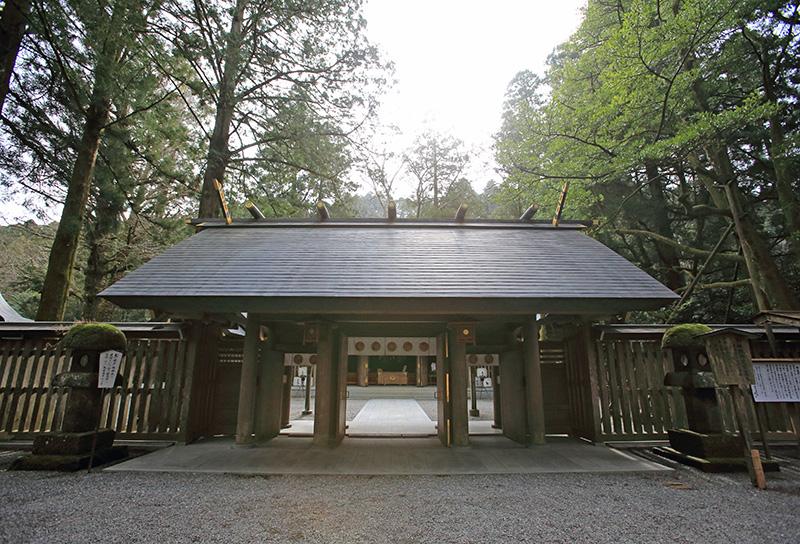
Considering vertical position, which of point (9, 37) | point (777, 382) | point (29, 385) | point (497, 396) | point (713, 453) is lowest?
point (713, 453)

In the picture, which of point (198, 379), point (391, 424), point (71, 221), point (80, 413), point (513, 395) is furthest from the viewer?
point (391, 424)

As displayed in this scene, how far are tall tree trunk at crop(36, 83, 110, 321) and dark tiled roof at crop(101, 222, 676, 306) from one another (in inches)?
120

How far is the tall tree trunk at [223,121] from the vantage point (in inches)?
343

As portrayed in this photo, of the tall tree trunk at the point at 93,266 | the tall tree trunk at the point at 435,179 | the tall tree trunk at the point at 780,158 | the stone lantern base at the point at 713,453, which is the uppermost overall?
the tall tree trunk at the point at 435,179

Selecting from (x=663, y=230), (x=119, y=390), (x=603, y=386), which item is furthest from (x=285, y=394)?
(x=663, y=230)

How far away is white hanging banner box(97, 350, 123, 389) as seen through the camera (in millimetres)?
5008

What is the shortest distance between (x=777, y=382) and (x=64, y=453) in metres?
9.49

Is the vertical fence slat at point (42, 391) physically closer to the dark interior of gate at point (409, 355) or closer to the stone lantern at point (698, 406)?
the dark interior of gate at point (409, 355)

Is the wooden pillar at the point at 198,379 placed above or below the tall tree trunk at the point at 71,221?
below

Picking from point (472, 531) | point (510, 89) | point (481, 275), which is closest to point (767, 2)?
point (481, 275)

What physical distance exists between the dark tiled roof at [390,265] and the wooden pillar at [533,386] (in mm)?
1164

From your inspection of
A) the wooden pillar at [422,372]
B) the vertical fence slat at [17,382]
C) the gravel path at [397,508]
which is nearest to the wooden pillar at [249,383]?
the gravel path at [397,508]

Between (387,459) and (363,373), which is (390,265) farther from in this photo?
Result: (363,373)

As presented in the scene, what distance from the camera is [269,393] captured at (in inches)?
271
